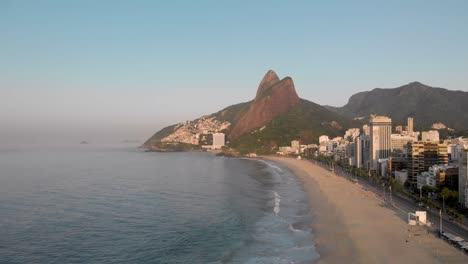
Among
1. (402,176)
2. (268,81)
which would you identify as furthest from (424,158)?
(268,81)

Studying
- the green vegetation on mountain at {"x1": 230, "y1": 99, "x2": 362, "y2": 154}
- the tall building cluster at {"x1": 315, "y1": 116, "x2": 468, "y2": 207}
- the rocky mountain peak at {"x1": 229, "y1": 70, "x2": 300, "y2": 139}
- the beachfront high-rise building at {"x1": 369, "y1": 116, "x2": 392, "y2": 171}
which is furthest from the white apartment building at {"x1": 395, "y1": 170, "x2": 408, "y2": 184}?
the rocky mountain peak at {"x1": 229, "y1": 70, "x2": 300, "y2": 139}

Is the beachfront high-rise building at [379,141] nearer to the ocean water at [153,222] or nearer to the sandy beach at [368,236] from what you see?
the ocean water at [153,222]

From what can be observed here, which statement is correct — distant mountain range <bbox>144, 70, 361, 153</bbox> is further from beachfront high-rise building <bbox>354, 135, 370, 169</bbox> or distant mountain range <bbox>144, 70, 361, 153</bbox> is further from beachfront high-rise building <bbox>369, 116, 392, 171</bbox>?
beachfront high-rise building <bbox>369, 116, 392, 171</bbox>

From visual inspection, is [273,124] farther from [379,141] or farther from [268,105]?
[379,141]

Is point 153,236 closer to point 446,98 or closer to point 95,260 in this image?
point 95,260

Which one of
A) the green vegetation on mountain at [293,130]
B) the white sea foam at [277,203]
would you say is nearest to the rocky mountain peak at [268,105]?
the green vegetation on mountain at [293,130]

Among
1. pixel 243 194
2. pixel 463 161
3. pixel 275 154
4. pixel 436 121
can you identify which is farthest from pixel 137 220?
pixel 436 121
